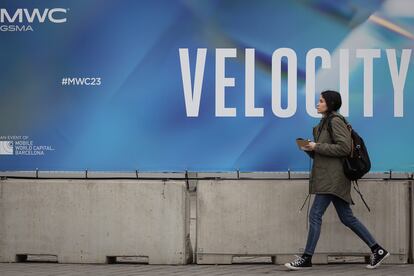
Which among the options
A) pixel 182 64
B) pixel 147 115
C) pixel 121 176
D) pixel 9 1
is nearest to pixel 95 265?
pixel 121 176

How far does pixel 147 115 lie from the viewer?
8.99 m

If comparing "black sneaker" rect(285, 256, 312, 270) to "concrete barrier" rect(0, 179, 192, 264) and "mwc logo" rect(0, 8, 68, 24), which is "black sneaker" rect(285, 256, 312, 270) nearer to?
"concrete barrier" rect(0, 179, 192, 264)

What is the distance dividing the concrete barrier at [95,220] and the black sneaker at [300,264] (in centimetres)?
118

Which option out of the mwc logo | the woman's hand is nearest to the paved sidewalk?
the woman's hand

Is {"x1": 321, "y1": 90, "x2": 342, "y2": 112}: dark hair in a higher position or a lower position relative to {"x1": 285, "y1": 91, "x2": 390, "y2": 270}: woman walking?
higher

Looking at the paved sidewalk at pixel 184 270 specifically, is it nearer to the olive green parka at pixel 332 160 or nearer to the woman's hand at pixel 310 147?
the olive green parka at pixel 332 160

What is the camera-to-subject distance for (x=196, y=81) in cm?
893

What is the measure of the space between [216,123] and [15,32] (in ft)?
7.80

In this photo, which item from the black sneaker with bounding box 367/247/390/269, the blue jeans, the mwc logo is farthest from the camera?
the mwc logo

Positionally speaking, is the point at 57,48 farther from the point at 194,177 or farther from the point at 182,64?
the point at 194,177

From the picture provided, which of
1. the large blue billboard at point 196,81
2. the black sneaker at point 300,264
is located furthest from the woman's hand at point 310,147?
the black sneaker at point 300,264

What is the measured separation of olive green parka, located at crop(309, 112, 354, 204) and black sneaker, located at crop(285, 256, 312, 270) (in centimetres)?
66

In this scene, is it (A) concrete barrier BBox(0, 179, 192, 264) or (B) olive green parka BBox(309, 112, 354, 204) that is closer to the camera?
(B) olive green parka BBox(309, 112, 354, 204)

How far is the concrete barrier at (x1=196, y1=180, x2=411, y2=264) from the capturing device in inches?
344
